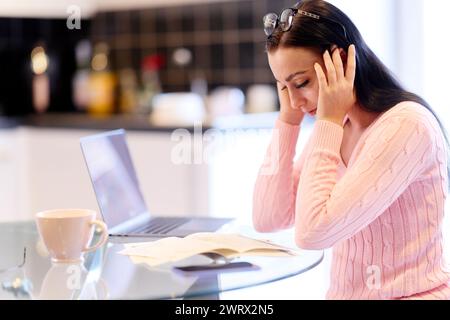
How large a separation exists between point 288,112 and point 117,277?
1.69ft

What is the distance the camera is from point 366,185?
1.17 metres

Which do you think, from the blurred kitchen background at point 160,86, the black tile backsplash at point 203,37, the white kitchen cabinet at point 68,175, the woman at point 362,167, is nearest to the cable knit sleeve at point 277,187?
the woman at point 362,167

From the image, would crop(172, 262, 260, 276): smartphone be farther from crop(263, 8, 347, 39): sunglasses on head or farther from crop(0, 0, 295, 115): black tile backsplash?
crop(0, 0, 295, 115): black tile backsplash

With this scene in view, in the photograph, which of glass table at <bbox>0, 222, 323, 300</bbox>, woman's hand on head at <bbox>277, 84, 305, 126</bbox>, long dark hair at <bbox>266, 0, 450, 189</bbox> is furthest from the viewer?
woman's hand on head at <bbox>277, 84, 305, 126</bbox>

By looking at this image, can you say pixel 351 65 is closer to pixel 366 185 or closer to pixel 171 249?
pixel 366 185

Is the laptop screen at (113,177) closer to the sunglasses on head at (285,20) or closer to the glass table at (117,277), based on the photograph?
the glass table at (117,277)

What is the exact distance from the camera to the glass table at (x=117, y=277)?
1057 mm

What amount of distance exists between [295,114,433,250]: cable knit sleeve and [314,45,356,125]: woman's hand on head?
73mm

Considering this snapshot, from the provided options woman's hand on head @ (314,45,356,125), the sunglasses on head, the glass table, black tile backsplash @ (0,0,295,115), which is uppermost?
black tile backsplash @ (0,0,295,115)

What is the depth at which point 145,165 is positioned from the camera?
2.91 m

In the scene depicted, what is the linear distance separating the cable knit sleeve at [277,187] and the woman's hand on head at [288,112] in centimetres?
1

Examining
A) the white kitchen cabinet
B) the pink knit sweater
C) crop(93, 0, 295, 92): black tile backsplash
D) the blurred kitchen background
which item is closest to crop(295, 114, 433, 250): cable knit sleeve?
the pink knit sweater

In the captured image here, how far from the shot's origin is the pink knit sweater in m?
1.18
